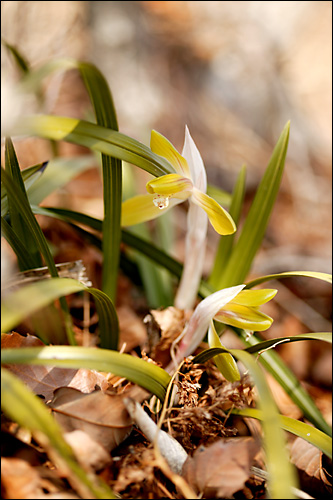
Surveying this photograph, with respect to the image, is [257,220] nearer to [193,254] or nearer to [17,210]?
[193,254]

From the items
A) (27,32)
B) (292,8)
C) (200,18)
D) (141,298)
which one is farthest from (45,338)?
(292,8)

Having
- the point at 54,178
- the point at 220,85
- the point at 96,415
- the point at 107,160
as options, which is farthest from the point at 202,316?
the point at 220,85

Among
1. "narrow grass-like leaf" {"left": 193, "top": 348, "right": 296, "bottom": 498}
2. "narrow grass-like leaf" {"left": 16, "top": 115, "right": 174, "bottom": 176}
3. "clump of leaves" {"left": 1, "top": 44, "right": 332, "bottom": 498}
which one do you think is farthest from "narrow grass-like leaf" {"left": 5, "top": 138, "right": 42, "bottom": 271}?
"narrow grass-like leaf" {"left": 193, "top": 348, "right": 296, "bottom": 498}

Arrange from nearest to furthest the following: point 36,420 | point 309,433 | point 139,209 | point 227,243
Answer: point 36,420 < point 309,433 < point 139,209 < point 227,243

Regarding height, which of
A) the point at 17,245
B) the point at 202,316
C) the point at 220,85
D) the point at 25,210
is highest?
the point at 220,85

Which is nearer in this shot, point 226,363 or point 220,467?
point 220,467

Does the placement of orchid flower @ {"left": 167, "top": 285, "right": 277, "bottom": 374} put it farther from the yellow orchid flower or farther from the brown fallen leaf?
the brown fallen leaf

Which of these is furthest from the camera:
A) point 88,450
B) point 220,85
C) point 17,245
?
point 220,85

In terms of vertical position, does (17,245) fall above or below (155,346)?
above
